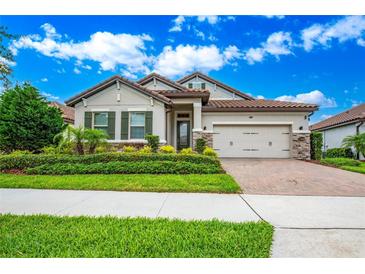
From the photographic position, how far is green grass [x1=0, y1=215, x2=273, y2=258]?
260cm

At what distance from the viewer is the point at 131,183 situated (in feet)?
21.0

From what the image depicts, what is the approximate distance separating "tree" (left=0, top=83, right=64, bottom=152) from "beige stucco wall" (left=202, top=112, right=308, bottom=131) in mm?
8632

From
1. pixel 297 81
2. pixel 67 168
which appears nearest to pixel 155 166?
pixel 67 168

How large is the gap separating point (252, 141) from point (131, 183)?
9.74 meters

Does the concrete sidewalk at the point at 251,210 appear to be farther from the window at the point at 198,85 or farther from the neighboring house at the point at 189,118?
the window at the point at 198,85

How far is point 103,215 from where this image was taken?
3.96 m

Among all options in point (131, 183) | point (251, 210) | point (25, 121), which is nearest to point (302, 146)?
point (251, 210)

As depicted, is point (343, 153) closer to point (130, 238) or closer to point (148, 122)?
point (148, 122)

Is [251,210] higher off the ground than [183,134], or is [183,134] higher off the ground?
[183,134]

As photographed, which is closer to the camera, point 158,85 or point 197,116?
point 197,116

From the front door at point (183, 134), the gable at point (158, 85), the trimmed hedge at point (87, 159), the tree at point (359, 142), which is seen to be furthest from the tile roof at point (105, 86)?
the tree at point (359, 142)

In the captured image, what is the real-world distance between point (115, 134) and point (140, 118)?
169cm
